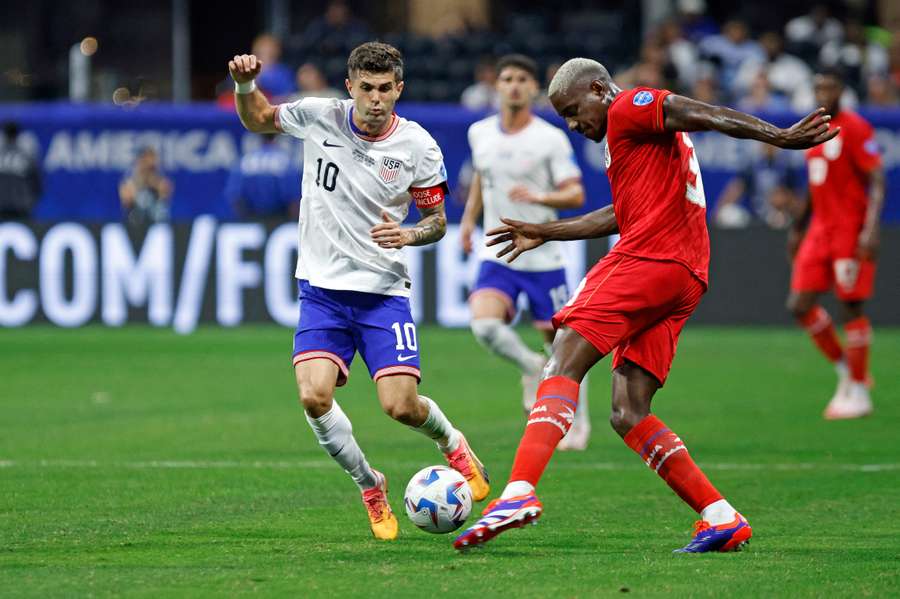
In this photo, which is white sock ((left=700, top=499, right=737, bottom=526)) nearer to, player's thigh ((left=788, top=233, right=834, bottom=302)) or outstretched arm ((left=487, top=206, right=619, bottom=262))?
outstretched arm ((left=487, top=206, right=619, bottom=262))

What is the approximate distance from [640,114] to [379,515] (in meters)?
2.21

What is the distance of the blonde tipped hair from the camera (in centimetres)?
732

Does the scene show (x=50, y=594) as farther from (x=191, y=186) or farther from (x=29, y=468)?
(x=191, y=186)

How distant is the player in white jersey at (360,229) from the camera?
7844 mm

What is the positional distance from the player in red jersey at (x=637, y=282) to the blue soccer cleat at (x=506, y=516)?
0.24m

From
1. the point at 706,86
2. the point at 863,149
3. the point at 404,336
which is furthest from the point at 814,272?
the point at 706,86

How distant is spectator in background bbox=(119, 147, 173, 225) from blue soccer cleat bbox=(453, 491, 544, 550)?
50.8ft

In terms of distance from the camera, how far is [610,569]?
265 inches

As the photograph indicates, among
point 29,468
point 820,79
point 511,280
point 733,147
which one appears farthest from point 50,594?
point 733,147

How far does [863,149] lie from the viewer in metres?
13.2

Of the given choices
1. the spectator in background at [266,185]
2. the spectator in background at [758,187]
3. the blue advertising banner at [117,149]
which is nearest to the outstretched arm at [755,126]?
the spectator in background at [266,185]

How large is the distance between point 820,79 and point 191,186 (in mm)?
11636

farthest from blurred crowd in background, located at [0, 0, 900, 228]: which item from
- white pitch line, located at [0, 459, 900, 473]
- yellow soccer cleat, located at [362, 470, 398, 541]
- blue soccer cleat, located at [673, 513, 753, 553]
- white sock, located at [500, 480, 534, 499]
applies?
white sock, located at [500, 480, 534, 499]

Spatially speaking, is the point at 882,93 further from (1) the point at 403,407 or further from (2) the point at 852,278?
(1) the point at 403,407
